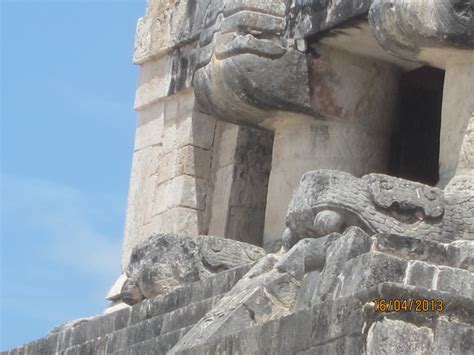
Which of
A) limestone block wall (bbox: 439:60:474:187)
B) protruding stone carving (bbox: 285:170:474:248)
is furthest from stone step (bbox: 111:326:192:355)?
limestone block wall (bbox: 439:60:474:187)

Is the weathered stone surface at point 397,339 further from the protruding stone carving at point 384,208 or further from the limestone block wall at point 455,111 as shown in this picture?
the limestone block wall at point 455,111

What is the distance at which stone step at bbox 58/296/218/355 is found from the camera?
13.5 meters

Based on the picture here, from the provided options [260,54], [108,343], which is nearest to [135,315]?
[108,343]

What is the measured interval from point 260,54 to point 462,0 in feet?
7.78

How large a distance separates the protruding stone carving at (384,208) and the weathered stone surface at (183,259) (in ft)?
5.92

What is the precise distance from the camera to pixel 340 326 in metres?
11.0

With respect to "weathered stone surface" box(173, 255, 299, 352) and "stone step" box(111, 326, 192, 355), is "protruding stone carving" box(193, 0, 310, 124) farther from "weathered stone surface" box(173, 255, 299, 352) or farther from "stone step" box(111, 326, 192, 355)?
"weathered stone surface" box(173, 255, 299, 352)

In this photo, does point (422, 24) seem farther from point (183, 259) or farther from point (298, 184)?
point (183, 259)

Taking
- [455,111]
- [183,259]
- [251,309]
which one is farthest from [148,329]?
[455,111]

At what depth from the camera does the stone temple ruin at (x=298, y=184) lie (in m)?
11.5

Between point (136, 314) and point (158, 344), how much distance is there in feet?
3.72

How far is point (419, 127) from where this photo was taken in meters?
16.3
